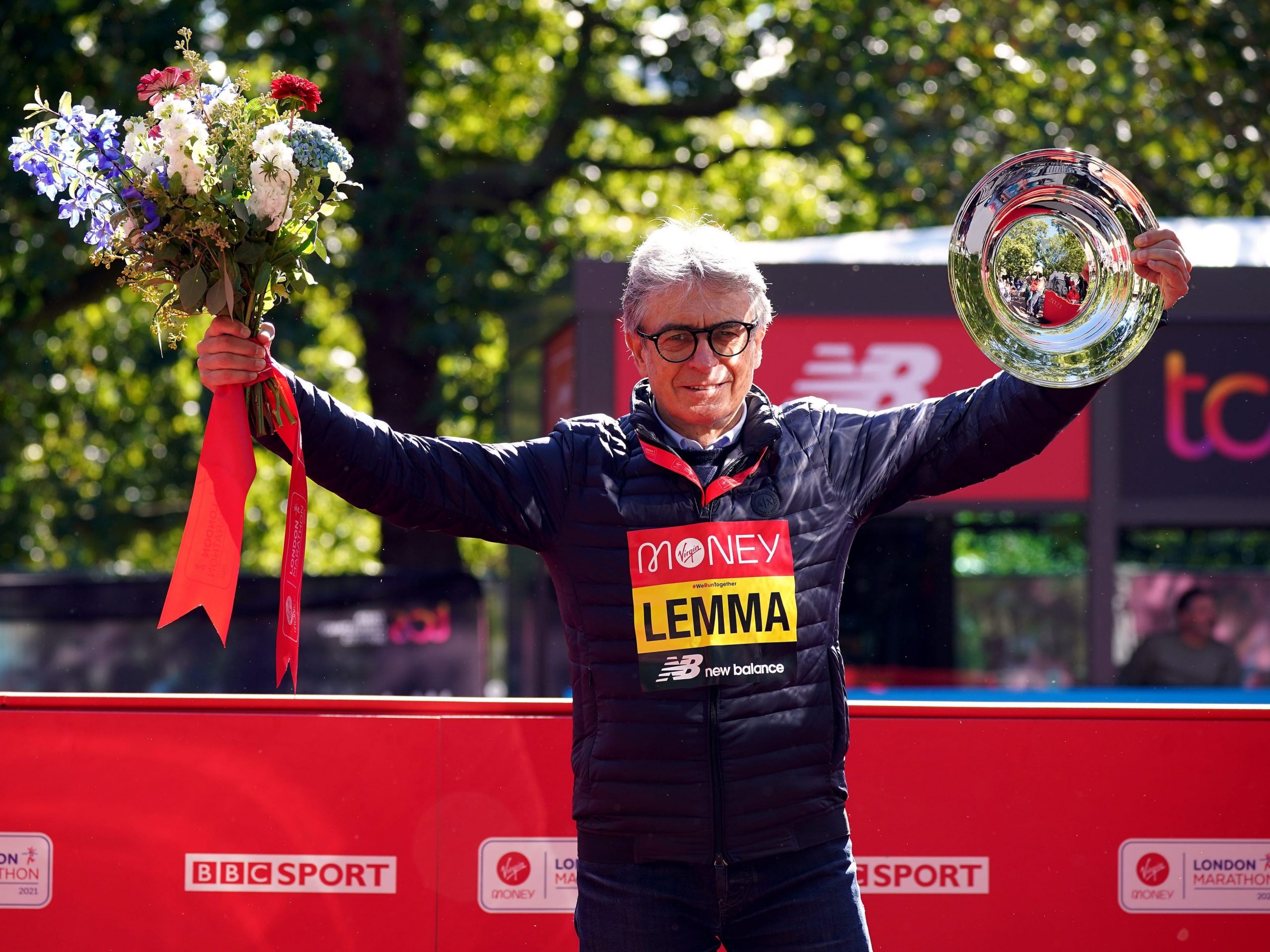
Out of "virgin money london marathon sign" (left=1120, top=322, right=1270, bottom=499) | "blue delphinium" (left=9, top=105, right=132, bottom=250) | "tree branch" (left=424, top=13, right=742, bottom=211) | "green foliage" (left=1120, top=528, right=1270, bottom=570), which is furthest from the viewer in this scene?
"green foliage" (left=1120, top=528, right=1270, bottom=570)

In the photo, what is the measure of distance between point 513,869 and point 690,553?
137 centimetres

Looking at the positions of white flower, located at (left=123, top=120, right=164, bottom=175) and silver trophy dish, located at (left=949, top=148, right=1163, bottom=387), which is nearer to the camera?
white flower, located at (left=123, top=120, right=164, bottom=175)

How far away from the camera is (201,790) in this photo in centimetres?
347

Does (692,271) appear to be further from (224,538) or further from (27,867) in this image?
(27,867)

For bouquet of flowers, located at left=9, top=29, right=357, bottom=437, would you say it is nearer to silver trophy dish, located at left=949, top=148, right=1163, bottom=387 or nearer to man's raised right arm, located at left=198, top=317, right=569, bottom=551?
man's raised right arm, located at left=198, top=317, right=569, bottom=551

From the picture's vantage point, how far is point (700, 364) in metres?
2.51

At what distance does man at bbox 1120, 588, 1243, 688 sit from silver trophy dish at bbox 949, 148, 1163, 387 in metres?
5.65

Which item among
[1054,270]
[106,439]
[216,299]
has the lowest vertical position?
[216,299]

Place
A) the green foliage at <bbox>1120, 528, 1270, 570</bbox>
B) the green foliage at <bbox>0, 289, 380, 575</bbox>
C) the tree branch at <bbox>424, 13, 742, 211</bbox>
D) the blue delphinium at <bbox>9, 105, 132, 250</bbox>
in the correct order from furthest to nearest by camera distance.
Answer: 1. the green foliage at <bbox>1120, 528, 1270, 570</bbox>
2. the green foliage at <bbox>0, 289, 380, 575</bbox>
3. the tree branch at <bbox>424, 13, 742, 211</bbox>
4. the blue delphinium at <bbox>9, 105, 132, 250</bbox>

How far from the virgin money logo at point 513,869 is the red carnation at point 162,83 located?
6.53 ft

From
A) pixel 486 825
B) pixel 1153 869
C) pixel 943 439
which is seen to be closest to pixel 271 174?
pixel 943 439

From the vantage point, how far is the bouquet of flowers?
2.55 meters

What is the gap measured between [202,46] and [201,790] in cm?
834

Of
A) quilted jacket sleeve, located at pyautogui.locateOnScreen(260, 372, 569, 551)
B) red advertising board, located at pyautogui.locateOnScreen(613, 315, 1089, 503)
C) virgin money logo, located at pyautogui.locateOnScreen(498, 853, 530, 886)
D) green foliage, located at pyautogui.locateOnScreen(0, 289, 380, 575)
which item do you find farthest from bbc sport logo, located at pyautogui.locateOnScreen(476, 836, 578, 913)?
green foliage, located at pyautogui.locateOnScreen(0, 289, 380, 575)
